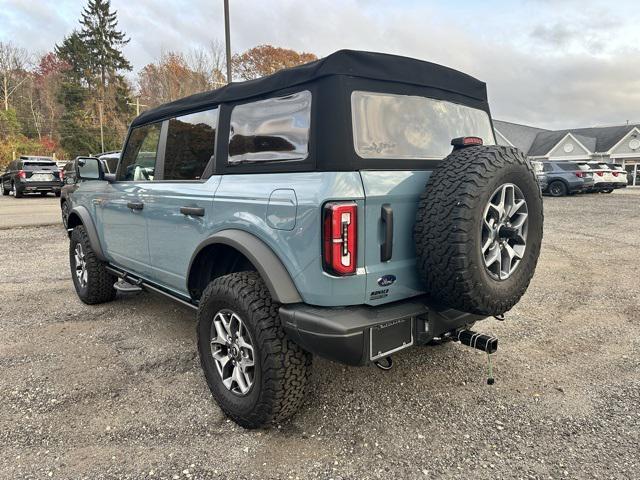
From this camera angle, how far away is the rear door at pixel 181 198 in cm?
294

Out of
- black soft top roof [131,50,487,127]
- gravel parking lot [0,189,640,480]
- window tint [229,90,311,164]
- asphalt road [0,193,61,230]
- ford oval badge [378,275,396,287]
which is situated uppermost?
black soft top roof [131,50,487,127]

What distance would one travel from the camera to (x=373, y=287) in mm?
2273

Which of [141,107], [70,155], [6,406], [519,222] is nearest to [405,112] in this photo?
[519,222]

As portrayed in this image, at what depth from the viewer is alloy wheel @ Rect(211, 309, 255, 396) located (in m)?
2.56

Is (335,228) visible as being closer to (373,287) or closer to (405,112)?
(373,287)

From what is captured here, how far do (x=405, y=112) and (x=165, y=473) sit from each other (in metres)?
2.30

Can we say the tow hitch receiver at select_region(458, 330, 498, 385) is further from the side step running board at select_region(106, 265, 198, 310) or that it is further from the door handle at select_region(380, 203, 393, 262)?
the side step running board at select_region(106, 265, 198, 310)

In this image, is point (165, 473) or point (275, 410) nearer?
point (165, 473)

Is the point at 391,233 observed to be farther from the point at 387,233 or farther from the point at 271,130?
the point at 271,130

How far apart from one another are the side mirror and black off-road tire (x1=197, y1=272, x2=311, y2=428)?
7.83 feet

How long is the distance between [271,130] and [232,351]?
51.8 inches

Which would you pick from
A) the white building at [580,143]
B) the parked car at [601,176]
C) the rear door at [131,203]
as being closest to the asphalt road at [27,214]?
the rear door at [131,203]

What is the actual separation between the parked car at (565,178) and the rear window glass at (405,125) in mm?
18448

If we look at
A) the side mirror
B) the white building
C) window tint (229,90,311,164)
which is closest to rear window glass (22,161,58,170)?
the side mirror
